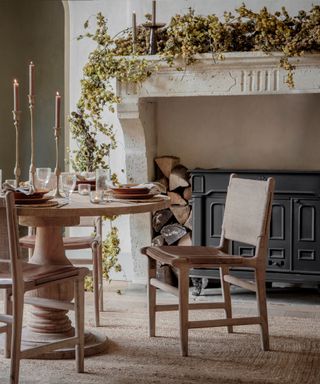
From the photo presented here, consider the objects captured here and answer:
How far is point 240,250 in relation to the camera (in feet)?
17.6

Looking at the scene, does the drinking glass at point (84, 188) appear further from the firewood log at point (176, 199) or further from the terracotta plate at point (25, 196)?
the firewood log at point (176, 199)

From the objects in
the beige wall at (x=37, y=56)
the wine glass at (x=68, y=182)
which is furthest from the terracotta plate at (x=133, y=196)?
the beige wall at (x=37, y=56)

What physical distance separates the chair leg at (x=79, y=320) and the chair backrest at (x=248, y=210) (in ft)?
3.01

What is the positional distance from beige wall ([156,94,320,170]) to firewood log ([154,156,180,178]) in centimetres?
14

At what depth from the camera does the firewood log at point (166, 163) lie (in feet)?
18.4

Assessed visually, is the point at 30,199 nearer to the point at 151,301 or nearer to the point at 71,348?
the point at 71,348

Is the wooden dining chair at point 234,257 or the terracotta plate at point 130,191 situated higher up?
the terracotta plate at point 130,191

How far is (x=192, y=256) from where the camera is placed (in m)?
3.95

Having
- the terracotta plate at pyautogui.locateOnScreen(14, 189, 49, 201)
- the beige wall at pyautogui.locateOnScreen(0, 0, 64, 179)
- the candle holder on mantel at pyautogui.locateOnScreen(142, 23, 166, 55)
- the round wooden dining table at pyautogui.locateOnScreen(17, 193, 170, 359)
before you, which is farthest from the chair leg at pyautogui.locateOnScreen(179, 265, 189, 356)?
the beige wall at pyautogui.locateOnScreen(0, 0, 64, 179)

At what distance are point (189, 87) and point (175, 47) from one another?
0.88ft

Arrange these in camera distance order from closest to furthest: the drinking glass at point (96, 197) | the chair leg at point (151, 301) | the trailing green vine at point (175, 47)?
the drinking glass at point (96, 197) < the chair leg at point (151, 301) < the trailing green vine at point (175, 47)

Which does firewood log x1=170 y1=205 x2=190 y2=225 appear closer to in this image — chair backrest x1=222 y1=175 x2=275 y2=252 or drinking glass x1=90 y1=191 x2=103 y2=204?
chair backrest x1=222 y1=175 x2=275 y2=252

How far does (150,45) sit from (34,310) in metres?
2.02

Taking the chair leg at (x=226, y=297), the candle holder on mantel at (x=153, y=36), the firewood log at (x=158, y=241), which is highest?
the candle holder on mantel at (x=153, y=36)
